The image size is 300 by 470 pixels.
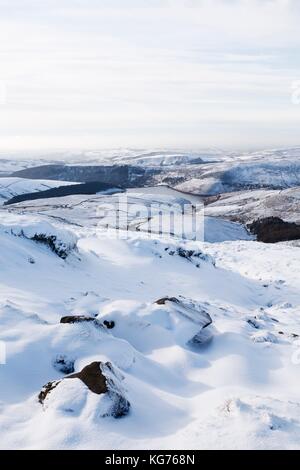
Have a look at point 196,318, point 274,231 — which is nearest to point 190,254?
point 196,318

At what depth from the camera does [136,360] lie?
9.27 m

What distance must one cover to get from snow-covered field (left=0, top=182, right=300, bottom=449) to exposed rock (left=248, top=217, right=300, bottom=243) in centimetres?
3352

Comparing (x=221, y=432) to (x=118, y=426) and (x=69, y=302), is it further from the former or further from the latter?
(x=69, y=302)

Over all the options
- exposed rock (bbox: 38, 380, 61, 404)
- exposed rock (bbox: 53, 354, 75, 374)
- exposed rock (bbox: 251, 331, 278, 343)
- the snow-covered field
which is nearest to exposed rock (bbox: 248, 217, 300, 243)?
the snow-covered field

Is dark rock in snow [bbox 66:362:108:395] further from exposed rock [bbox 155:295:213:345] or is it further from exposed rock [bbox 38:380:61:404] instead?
exposed rock [bbox 155:295:213:345]

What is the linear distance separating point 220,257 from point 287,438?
25.7 m

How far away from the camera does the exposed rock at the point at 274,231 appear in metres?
54.0

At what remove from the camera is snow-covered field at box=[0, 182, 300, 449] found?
6258 mm

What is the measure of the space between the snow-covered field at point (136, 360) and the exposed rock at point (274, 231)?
33.5 metres

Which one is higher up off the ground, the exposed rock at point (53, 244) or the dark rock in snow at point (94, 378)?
the dark rock in snow at point (94, 378)

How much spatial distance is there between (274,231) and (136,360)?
52.9 m

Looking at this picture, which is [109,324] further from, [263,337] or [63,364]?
[263,337]

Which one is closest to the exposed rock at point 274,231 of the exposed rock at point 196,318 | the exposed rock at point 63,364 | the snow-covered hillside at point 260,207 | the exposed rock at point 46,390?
the snow-covered hillside at point 260,207

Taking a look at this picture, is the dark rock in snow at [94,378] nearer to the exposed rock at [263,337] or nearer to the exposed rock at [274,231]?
the exposed rock at [263,337]
